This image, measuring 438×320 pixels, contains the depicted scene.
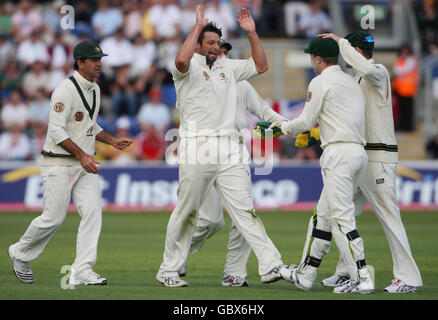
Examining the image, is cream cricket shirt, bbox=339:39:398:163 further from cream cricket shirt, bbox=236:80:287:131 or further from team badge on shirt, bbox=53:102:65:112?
team badge on shirt, bbox=53:102:65:112

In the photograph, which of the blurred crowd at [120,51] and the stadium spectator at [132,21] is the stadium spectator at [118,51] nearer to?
the blurred crowd at [120,51]

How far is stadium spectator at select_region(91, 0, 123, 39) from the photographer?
80.4 feet

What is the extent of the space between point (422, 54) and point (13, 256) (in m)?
18.9

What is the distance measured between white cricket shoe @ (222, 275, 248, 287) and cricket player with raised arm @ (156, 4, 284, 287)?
0.50 m

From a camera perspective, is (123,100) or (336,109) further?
(123,100)

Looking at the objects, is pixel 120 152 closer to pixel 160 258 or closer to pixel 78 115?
pixel 160 258

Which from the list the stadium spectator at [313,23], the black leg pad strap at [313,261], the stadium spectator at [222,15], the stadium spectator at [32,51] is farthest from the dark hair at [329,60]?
the stadium spectator at [313,23]

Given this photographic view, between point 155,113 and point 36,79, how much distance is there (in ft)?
11.3

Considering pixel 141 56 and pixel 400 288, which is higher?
pixel 141 56

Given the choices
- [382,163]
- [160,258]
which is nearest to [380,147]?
[382,163]

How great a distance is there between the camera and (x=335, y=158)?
29.4ft

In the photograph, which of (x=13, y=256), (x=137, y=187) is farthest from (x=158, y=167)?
(x=13, y=256)

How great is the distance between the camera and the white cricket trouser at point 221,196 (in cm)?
930

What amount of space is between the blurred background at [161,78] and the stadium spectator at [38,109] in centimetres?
3
